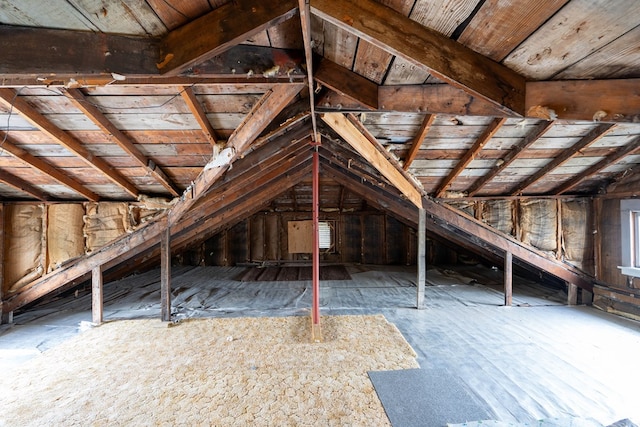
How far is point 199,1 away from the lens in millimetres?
1029

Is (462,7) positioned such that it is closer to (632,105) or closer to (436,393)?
(632,105)

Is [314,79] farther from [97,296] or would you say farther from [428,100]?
[97,296]

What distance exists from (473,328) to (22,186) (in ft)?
17.6

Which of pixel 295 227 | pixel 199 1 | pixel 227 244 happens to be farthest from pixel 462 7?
pixel 227 244

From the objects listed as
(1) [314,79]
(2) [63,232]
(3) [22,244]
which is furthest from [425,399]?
(3) [22,244]

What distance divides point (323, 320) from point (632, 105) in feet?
10.5

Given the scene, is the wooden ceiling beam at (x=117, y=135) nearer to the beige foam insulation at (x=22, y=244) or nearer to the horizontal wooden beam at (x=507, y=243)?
the beige foam insulation at (x=22, y=244)

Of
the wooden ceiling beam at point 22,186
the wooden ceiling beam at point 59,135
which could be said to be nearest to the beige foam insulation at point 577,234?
the wooden ceiling beam at point 59,135

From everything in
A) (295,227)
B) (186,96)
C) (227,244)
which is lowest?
(227,244)

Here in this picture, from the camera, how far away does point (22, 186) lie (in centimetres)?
295

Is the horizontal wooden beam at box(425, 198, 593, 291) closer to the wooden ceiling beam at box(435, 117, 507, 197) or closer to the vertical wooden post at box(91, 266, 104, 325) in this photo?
the wooden ceiling beam at box(435, 117, 507, 197)

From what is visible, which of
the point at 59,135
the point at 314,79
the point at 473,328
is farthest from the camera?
the point at 473,328

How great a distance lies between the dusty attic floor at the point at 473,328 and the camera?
81.0 inches

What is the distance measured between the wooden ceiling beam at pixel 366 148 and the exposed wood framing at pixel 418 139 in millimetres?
170
